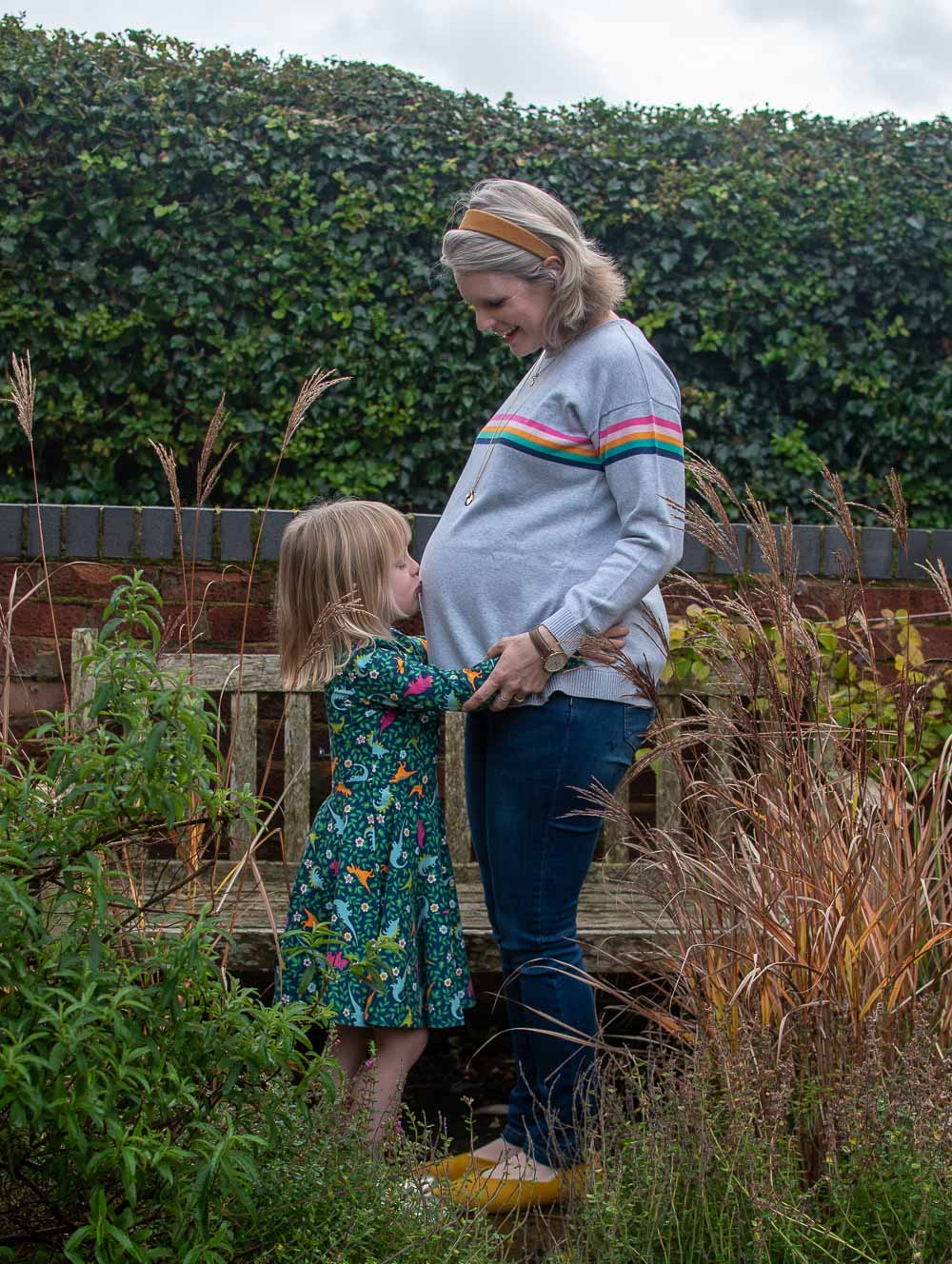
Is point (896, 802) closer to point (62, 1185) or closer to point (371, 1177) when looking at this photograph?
point (371, 1177)

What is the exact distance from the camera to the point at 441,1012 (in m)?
2.57

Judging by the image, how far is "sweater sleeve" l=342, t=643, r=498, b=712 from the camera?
237 centimetres

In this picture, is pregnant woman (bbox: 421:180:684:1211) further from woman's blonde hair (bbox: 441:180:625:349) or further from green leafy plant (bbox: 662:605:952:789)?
green leafy plant (bbox: 662:605:952:789)

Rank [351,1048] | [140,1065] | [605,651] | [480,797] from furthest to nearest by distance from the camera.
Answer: [351,1048] → [480,797] → [605,651] → [140,1065]

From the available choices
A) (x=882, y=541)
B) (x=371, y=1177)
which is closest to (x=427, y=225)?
(x=882, y=541)

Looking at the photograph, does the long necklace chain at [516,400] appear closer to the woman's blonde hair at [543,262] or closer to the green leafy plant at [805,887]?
the woman's blonde hair at [543,262]

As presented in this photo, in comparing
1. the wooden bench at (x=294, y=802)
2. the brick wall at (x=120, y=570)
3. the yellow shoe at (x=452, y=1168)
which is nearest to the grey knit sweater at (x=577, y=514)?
the yellow shoe at (x=452, y=1168)

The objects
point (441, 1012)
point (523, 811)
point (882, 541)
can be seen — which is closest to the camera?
point (523, 811)

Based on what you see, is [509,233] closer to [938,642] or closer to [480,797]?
[480,797]

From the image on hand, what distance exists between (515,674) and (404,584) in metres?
0.52

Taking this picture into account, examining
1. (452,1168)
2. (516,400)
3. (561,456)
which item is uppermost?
(516,400)

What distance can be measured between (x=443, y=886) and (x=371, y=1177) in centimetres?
80

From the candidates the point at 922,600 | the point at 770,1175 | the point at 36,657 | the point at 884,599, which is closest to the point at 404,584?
the point at 770,1175

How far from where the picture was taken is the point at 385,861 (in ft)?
8.39
